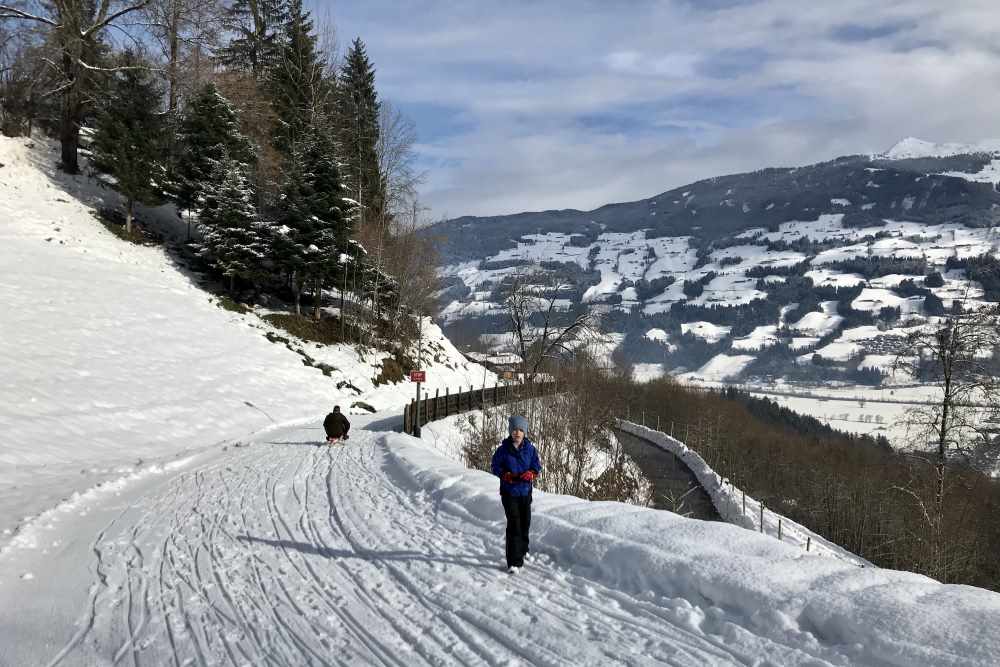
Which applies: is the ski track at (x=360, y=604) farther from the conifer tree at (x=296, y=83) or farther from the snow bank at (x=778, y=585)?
the conifer tree at (x=296, y=83)

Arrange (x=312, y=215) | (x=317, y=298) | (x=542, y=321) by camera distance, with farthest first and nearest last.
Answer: (x=542, y=321)
(x=317, y=298)
(x=312, y=215)

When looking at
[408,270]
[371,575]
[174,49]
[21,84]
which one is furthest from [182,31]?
[371,575]

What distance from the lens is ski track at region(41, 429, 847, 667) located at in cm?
484

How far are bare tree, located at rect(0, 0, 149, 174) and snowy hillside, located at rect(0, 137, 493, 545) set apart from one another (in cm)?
190

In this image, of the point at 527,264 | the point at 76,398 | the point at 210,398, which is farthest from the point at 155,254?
the point at 527,264

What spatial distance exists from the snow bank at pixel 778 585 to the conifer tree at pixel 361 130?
36.2 m

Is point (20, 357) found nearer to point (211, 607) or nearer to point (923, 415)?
point (211, 607)

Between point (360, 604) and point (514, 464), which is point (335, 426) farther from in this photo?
point (360, 604)

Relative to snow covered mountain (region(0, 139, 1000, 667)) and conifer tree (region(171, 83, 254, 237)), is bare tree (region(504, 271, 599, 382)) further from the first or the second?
snow covered mountain (region(0, 139, 1000, 667))

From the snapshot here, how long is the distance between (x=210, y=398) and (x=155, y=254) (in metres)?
13.7

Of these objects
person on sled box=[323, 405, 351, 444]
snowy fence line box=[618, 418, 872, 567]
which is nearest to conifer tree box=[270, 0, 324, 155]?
person on sled box=[323, 405, 351, 444]

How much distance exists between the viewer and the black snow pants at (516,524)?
6.65 m

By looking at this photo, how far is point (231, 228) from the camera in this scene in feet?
105

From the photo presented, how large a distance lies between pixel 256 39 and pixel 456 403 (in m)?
32.9
